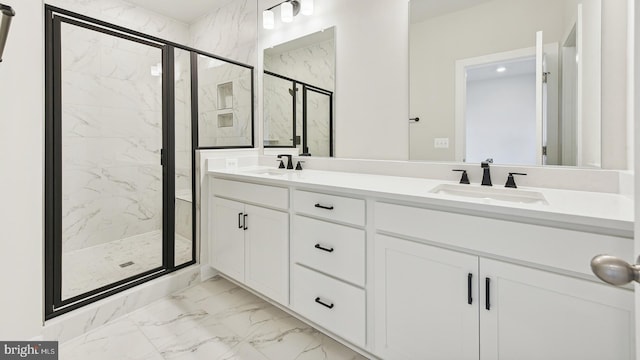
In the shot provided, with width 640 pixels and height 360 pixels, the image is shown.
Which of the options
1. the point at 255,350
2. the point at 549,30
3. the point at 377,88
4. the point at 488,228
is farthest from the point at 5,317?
the point at 549,30

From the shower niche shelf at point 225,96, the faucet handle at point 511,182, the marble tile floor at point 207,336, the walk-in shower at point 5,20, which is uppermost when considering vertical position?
the shower niche shelf at point 225,96

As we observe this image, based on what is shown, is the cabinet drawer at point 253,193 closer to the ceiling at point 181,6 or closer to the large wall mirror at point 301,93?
the large wall mirror at point 301,93

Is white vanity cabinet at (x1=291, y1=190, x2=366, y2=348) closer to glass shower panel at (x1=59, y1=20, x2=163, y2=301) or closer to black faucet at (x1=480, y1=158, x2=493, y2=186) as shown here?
black faucet at (x1=480, y1=158, x2=493, y2=186)

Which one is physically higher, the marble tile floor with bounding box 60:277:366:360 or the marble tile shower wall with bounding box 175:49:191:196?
the marble tile shower wall with bounding box 175:49:191:196

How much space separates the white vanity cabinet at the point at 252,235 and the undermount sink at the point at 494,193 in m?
0.87

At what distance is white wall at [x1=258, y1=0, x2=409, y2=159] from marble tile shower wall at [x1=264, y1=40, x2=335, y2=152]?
101 mm

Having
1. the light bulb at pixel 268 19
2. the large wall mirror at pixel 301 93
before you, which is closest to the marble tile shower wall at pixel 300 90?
the large wall mirror at pixel 301 93

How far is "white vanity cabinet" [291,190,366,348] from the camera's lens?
4.75ft

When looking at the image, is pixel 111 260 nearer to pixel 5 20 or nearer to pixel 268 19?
pixel 5 20

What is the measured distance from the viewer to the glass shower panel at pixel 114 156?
2236 mm

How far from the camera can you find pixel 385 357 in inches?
54.1

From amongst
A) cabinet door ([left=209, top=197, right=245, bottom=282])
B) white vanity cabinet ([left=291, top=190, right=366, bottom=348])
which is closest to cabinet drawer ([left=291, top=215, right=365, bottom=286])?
white vanity cabinet ([left=291, top=190, right=366, bottom=348])

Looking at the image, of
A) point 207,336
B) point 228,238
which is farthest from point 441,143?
point 207,336

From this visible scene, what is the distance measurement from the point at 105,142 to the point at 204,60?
107 centimetres
